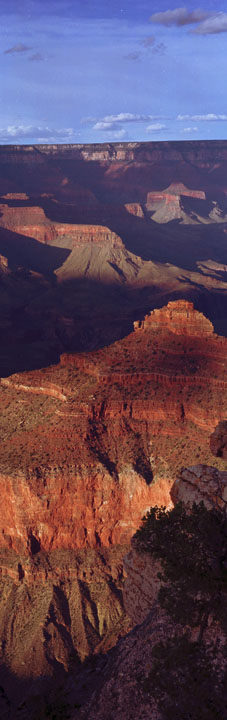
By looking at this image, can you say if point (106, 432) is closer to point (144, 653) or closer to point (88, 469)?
point (88, 469)

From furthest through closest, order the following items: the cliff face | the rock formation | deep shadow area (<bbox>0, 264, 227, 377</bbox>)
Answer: deep shadow area (<bbox>0, 264, 227, 377</bbox>) → the cliff face → the rock formation

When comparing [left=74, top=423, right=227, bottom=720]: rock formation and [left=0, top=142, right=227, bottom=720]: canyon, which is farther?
[left=0, top=142, right=227, bottom=720]: canyon

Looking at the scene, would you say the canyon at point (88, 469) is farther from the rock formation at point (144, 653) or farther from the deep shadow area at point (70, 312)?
the deep shadow area at point (70, 312)

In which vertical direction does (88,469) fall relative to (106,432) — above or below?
below

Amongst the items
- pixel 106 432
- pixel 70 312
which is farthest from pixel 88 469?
pixel 70 312

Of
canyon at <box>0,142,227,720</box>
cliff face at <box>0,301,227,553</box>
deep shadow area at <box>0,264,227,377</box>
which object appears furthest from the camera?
deep shadow area at <box>0,264,227,377</box>

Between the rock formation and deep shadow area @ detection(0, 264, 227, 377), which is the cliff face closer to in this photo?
the rock formation

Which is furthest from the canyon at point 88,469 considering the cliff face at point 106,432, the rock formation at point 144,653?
the rock formation at point 144,653

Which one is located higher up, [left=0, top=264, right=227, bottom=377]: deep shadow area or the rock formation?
the rock formation

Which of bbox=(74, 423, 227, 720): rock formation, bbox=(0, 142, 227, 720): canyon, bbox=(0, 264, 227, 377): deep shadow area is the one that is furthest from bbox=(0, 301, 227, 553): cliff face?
bbox=(0, 264, 227, 377): deep shadow area

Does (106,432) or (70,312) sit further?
(70,312)

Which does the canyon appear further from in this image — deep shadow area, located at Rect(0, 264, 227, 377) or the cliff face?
deep shadow area, located at Rect(0, 264, 227, 377)
